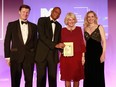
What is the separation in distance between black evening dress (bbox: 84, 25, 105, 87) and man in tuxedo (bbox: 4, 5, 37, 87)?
3.03 ft

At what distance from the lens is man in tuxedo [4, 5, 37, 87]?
408 centimetres

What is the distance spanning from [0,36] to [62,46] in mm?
1701

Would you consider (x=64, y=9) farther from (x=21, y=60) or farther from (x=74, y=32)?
(x=21, y=60)

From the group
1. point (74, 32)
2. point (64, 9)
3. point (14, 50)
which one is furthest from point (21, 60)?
point (64, 9)

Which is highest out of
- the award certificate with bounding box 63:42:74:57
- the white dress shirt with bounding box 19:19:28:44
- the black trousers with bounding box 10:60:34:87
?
the white dress shirt with bounding box 19:19:28:44

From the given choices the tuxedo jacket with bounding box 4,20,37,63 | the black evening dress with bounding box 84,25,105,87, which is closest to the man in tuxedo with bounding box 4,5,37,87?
the tuxedo jacket with bounding box 4,20,37,63

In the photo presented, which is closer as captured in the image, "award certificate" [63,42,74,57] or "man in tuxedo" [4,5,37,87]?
"man in tuxedo" [4,5,37,87]

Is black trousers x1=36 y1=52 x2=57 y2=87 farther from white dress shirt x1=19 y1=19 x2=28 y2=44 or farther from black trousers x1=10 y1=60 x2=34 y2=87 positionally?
white dress shirt x1=19 y1=19 x2=28 y2=44

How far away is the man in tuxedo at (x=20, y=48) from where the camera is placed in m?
4.08

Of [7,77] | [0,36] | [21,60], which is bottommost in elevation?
[7,77]

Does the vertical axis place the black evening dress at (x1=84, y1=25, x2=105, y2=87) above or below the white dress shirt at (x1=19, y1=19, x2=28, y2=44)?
below

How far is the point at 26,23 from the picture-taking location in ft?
13.6

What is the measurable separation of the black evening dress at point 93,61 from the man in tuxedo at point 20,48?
92cm

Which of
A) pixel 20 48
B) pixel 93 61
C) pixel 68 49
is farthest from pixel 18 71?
pixel 93 61
